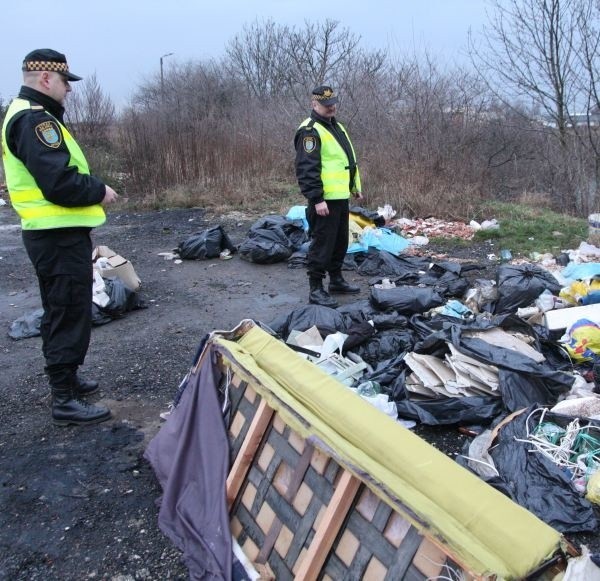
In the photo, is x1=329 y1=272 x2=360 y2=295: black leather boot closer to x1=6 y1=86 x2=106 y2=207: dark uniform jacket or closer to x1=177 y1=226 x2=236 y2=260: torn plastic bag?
x1=177 y1=226 x2=236 y2=260: torn plastic bag

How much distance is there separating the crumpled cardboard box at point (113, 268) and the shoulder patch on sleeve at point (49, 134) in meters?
2.62

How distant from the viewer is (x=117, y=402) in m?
3.57

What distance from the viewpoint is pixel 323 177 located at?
502 centimetres

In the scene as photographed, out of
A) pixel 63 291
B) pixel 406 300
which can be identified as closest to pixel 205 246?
pixel 406 300

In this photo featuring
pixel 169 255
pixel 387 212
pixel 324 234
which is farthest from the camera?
pixel 387 212

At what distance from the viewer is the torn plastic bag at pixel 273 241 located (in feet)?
22.3

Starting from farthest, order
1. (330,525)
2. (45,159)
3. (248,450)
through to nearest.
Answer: (45,159)
(248,450)
(330,525)

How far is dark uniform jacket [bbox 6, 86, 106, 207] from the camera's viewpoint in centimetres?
283

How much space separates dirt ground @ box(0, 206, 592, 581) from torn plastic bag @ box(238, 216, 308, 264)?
0.12 m

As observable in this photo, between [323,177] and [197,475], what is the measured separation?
322 cm

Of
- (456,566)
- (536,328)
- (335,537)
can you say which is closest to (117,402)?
(335,537)

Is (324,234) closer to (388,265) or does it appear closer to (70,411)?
(388,265)

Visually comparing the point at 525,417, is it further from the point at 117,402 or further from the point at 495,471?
the point at 117,402

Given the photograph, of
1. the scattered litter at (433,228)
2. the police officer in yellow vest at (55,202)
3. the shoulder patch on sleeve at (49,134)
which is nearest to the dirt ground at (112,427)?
the police officer in yellow vest at (55,202)
